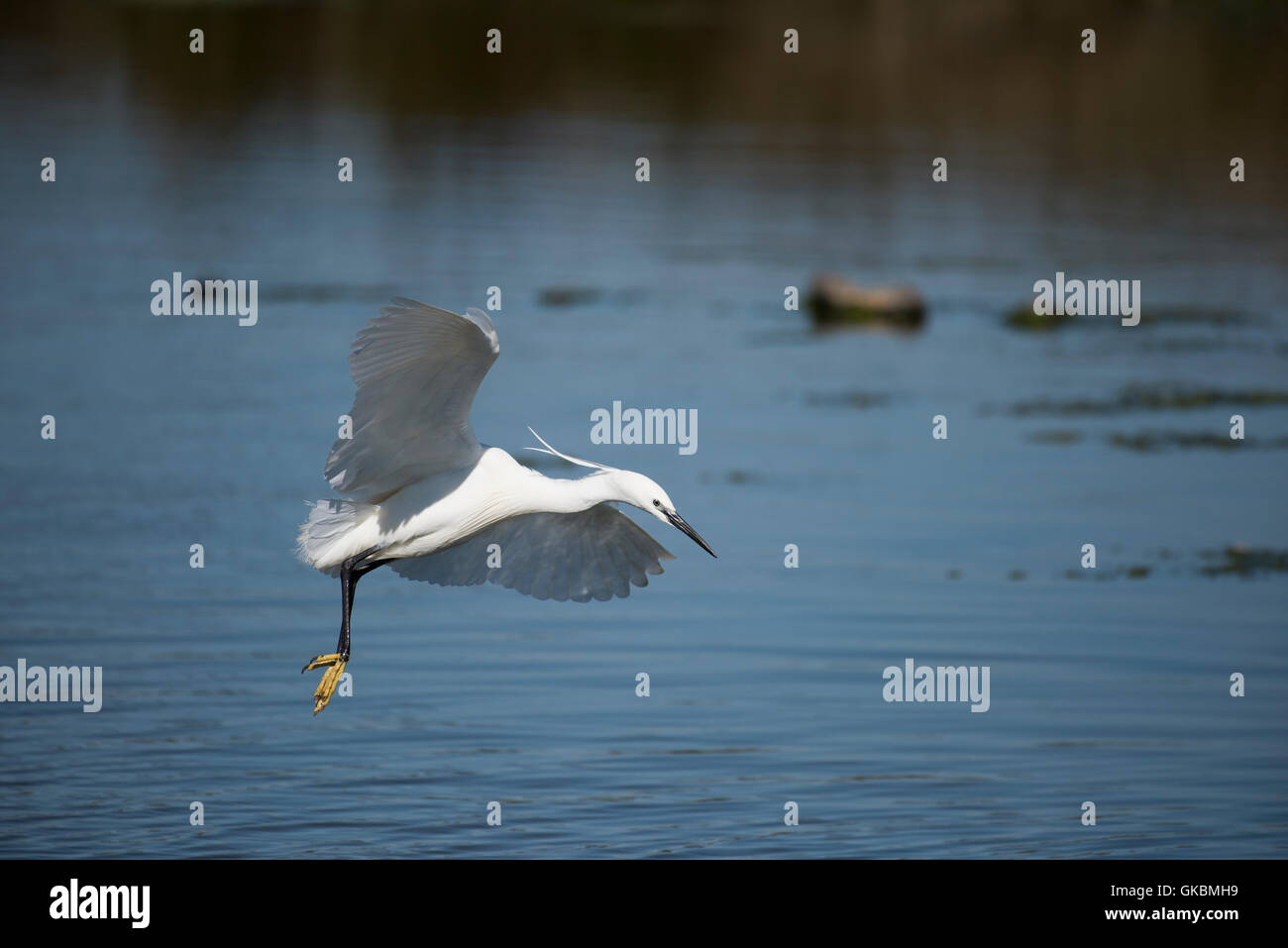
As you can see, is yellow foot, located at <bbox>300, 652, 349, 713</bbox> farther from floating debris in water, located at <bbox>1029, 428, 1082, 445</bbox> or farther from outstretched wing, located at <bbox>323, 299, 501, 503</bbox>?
floating debris in water, located at <bbox>1029, 428, 1082, 445</bbox>

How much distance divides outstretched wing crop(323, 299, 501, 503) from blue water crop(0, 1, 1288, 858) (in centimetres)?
240

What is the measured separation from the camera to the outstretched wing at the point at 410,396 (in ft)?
35.8

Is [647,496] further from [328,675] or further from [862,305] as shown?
[862,305]

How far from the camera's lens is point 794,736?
595 inches

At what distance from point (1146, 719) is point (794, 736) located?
2817 millimetres

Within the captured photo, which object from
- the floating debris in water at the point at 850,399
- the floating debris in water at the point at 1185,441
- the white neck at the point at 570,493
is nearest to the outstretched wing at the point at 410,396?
the white neck at the point at 570,493

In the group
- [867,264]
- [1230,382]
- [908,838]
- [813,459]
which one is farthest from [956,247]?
[908,838]

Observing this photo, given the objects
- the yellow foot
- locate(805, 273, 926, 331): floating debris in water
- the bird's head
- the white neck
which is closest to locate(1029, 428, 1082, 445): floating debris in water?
locate(805, 273, 926, 331): floating debris in water

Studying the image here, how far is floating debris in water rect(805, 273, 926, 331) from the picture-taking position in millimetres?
30250

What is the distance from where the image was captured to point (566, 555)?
13.1m

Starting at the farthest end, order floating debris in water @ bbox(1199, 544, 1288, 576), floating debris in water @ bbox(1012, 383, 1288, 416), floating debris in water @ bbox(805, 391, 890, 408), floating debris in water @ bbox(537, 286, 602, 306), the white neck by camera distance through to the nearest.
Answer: floating debris in water @ bbox(537, 286, 602, 306) < floating debris in water @ bbox(805, 391, 890, 408) < floating debris in water @ bbox(1012, 383, 1288, 416) < floating debris in water @ bbox(1199, 544, 1288, 576) < the white neck

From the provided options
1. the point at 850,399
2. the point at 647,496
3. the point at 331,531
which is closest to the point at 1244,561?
the point at 850,399

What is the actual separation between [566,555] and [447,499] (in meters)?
1.08
